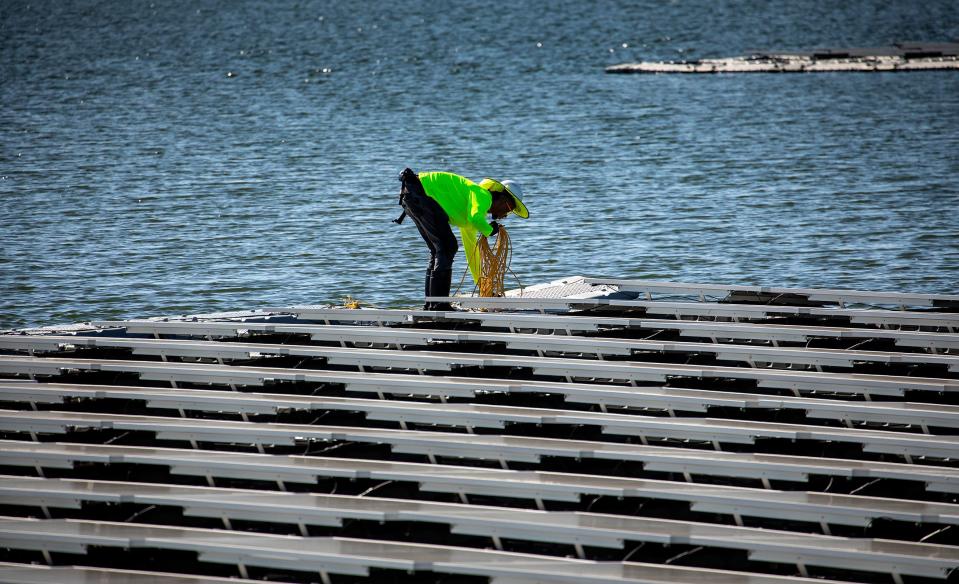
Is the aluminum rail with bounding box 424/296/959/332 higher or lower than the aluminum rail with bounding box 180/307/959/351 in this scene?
lower

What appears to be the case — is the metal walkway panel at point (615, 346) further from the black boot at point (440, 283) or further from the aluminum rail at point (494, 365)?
the black boot at point (440, 283)

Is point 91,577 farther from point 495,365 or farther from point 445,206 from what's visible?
point 445,206

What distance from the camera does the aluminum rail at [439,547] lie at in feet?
20.0

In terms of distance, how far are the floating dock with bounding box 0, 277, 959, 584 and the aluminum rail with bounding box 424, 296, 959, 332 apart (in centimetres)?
5

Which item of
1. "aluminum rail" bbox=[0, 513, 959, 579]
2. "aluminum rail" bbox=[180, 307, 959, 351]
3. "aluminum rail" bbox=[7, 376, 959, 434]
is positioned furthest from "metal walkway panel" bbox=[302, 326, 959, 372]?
"aluminum rail" bbox=[0, 513, 959, 579]

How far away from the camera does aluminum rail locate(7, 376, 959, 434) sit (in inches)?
308

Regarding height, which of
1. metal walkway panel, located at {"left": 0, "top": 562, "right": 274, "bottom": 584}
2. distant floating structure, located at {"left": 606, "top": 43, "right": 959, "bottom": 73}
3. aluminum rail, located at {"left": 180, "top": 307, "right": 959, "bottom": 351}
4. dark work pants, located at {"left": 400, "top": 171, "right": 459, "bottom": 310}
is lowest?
distant floating structure, located at {"left": 606, "top": 43, "right": 959, "bottom": 73}

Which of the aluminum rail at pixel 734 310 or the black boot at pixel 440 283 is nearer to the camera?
the aluminum rail at pixel 734 310

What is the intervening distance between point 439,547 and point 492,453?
1.02 metres

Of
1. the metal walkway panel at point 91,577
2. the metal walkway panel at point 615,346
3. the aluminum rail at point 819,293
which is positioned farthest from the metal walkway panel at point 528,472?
the aluminum rail at point 819,293

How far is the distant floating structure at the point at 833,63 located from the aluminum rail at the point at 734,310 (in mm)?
41004

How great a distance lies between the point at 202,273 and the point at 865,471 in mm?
16460

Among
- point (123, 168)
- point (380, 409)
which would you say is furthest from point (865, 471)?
point (123, 168)

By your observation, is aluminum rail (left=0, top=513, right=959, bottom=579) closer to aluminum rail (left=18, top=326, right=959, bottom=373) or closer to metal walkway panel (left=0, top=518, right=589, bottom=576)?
metal walkway panel (left=0, top=518, right=589, bottom=576)
